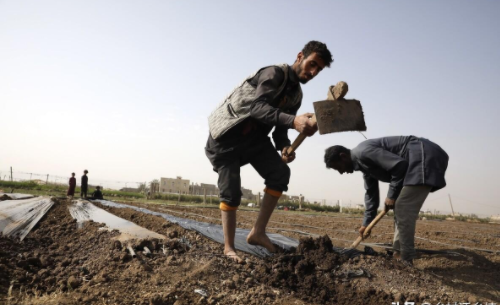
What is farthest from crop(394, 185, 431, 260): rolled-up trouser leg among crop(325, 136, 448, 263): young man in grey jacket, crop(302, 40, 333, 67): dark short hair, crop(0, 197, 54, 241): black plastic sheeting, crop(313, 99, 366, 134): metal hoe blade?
crop(0, 197, 54, 241): black plastic sheeting

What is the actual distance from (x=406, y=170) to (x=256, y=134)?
130 centimetres

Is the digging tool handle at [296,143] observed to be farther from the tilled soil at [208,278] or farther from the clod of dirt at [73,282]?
the clod of dirt at [73,282]

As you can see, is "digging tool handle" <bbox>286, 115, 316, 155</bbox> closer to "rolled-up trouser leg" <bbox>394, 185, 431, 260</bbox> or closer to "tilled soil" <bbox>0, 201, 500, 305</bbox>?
"tilled soil" <bbox>0, 201, 500, 305</bbox>

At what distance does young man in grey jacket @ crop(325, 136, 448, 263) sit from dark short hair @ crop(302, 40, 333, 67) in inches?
37.1

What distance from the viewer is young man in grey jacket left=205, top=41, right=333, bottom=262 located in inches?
Answer: 91.8

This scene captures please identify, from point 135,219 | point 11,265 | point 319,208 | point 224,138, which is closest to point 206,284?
point 224,138

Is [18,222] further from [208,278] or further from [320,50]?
[320,50]

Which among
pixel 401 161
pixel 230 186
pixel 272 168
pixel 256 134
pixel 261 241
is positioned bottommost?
pixel 261 241

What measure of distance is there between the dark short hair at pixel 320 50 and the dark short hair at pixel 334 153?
101cm

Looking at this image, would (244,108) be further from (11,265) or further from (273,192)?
(11,265)

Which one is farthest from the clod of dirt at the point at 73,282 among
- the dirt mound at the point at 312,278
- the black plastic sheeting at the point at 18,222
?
the black plastic sheeting at the point at 18,222

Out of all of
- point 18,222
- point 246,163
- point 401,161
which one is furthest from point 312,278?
point 18,222

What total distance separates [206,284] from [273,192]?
89 cm

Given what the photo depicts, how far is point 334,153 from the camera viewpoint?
10.3 ft
